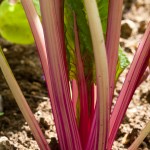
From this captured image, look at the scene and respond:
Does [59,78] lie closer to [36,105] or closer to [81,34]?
[81,34]

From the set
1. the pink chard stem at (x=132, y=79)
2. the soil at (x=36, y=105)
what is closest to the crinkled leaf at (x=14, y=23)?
the soil at (x=36, y=105)

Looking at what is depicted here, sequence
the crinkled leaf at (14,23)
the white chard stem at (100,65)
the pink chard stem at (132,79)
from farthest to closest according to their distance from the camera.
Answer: the crinkled leaf at (14,23)
the pink chard stem at (132,79)
the white chard stem at (100,65)

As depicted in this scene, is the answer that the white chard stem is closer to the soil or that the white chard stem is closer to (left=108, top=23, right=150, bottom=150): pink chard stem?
(left=108, top=23, right=150, bottom=150): pink chard stem

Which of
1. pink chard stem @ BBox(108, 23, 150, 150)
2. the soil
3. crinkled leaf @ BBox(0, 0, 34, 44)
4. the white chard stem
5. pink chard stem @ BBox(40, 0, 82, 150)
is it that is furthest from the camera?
crinkled leaf @ BBox(0, 0, 34, 44)

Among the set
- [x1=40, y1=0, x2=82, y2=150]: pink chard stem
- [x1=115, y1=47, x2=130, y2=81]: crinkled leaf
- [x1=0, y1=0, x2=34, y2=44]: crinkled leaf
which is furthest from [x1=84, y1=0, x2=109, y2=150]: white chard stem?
[x1=0, y1=0, x2=34, y2=44]: crinkled leaf

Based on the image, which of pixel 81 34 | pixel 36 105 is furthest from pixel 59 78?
pixel 36 105

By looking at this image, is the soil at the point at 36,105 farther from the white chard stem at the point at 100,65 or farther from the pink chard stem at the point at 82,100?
the white chard stem at the point at 100,65

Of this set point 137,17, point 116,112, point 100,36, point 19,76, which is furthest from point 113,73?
point 137,17
